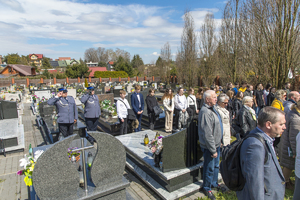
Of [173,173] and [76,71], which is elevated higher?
[76,71]

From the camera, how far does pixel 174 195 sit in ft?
11.9

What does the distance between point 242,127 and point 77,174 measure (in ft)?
10.7

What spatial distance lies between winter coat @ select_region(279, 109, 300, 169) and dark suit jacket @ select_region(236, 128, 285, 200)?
5.71ft

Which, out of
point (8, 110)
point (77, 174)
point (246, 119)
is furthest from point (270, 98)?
point (8, 110)

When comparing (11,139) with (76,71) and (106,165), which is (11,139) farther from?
(76,71)

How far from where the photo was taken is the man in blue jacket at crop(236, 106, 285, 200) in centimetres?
188

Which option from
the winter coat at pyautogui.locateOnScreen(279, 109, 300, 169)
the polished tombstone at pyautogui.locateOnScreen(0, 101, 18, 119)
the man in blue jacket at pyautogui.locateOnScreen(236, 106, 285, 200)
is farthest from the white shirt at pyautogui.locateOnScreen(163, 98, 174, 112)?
the polished tombstone at pyautogui.locateOnScreen(0, 101, 18, 119)

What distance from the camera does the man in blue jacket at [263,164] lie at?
73.8 inches

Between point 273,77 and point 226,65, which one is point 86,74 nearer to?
point 226,65

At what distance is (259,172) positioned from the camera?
6.13ft

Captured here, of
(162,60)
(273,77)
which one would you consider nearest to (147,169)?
(273,77)

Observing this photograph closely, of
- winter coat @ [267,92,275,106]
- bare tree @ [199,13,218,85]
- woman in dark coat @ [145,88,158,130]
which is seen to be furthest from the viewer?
bare tree @ [199,13,218,85]

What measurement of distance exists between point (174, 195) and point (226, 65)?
41.1ft

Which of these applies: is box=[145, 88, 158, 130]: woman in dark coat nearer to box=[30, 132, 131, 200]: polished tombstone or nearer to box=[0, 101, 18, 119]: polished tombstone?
box=[30, 132, 131, 200]: polished tombstone
